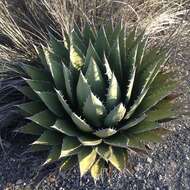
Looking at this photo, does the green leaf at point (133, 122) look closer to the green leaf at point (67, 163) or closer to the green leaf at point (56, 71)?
the green leaf at point (67, 163)

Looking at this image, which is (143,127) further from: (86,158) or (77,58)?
(77,58)

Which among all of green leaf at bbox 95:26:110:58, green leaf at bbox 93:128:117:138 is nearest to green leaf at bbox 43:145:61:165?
green leaf at bbox 93:128:117:138

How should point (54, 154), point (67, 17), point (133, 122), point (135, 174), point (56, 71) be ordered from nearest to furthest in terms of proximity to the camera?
point (133, 122), point (54, 154), point (56, 71), point (135, 174), point (67, 17)

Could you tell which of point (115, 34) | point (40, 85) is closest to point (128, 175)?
point (40, 85)

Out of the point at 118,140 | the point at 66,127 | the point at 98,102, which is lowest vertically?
the point at 118,140

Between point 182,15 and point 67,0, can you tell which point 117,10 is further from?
point 182,15

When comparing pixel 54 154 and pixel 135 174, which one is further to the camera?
pixel 135 174

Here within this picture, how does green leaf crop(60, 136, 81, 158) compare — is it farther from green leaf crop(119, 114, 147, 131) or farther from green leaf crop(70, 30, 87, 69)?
green leaf crop(70, 30, 87, 69)
